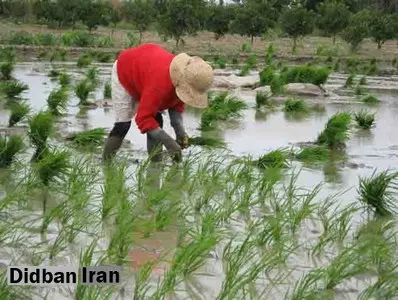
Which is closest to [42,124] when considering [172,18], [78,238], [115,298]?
[78,238]

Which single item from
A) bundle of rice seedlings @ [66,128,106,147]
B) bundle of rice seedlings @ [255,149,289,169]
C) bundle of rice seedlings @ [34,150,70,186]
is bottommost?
bundle of rice seedlings @ [66,128,106,147]

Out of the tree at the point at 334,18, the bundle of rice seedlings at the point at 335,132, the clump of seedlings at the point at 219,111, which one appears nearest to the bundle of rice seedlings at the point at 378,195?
the bundle of rice seedlings at the point at 335,132

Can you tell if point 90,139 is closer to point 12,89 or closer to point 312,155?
point 312,155

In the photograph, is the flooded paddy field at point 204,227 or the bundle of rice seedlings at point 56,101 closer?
the flooded paddy field at point 204,227

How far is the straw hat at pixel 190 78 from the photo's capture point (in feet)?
18.0

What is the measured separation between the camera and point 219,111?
9.24m

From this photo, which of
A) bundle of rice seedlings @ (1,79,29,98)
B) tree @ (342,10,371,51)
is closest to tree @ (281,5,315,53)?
tree @ (342,10,371,51)

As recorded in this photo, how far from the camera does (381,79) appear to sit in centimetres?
1969

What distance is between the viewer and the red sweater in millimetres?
5566

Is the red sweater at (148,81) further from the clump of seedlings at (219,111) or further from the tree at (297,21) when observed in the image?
the tree at (297,21)

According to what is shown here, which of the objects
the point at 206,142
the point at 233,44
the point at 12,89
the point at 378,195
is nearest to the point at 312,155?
the point at 206,142

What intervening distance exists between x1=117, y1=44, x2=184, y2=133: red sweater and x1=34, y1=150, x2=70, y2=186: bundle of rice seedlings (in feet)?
2.67

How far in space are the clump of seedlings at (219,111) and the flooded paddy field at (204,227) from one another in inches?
60.2

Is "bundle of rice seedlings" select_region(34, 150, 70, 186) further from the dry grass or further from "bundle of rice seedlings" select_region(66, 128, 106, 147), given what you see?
the dry grass
